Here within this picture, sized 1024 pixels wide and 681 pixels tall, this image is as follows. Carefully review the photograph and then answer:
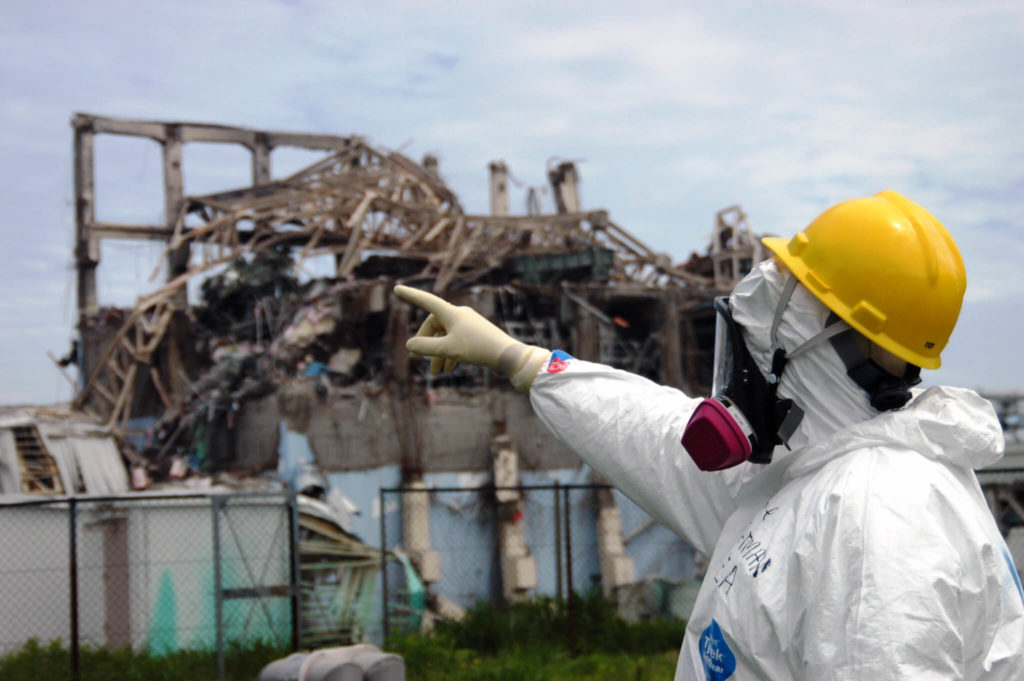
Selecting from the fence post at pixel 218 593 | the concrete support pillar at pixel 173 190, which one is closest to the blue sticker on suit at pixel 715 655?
the fence post at pixel 218 593

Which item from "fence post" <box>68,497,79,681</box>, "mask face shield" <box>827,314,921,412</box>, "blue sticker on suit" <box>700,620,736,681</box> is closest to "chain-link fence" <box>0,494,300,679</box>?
"fence post" <box>68,497,79,681</box>

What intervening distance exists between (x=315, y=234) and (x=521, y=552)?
22.6 ft

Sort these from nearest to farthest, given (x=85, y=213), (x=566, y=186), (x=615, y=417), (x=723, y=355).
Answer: (x=723, y=355) < (x=615, y=417) < (x=85, y=213) < (x=566, y=186)

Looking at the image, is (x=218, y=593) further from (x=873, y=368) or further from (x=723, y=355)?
(x=873, y=368)

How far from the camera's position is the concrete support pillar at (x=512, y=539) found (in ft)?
48.1

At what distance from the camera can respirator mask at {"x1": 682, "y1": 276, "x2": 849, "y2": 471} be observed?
6.19ft

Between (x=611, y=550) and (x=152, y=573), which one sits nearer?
(x=152, y=573)

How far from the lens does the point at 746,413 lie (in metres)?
1.96

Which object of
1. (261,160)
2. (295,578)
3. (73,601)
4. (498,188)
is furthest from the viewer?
(498,188)

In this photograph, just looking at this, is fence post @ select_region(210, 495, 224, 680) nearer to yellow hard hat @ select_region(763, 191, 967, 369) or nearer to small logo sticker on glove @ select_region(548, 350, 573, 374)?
small logo sticker on glove @ select_region(548, 350, 573, 374)

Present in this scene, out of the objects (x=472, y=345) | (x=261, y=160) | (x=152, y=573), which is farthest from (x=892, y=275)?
(x=261, y=160)

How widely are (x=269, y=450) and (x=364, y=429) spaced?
1516 mm

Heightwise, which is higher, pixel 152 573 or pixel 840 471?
pixel 840 471

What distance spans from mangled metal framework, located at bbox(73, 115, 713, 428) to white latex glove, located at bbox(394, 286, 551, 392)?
43.8 ft
